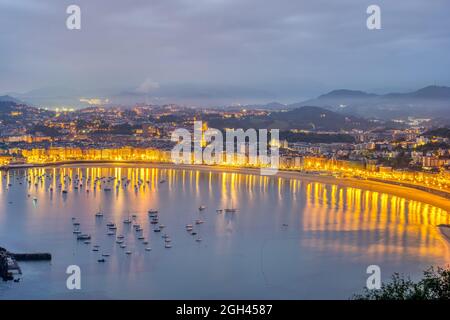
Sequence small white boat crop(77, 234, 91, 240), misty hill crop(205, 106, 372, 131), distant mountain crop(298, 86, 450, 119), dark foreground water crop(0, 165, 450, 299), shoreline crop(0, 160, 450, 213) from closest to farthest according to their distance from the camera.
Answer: dark foreground water crop(0, 165, 450, 299)
small white boat crop(77, 234, 91, 240)
shoreline crop(0, 160, 450, 213)
misty hill crop(205, 106, 372, 131)
distant mountain crop(298, 86, 450, 119)

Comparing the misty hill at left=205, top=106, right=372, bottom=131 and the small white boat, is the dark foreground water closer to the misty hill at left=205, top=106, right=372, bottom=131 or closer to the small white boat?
the small white boat

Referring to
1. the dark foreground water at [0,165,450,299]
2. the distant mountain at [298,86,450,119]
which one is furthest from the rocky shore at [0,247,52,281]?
the distant mountain at [298,86,450,119]

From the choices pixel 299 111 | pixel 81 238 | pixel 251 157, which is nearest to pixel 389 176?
pixel 251 157

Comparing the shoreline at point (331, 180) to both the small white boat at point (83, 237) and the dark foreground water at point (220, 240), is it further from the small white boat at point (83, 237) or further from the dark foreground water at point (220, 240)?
the small white boat at point (83, 237)

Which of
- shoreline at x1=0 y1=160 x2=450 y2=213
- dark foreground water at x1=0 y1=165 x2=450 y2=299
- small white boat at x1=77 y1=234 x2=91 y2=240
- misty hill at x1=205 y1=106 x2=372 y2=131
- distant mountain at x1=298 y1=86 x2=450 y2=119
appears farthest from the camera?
distant mountain at x1=298 y1=86 x2=450 y2=119

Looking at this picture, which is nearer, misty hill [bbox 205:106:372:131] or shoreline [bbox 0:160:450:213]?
shoreline [bbox 0:160:450:213]

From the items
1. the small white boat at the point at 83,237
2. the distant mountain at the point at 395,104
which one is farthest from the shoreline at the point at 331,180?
the distant mountain at the point at 395,104
